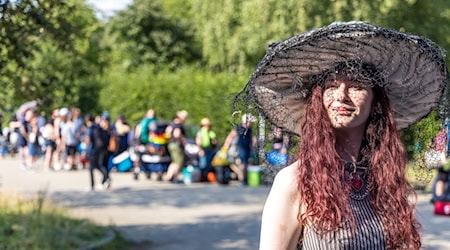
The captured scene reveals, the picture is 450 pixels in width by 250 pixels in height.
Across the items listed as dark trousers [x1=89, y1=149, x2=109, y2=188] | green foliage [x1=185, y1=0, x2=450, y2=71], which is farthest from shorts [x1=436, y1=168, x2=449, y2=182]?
green foliage [x1=185, y1=0, x2=450, y2=71]

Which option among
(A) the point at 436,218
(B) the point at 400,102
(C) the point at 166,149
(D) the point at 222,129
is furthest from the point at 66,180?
(B) the point at 400,102

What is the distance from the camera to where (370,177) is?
10.7ft

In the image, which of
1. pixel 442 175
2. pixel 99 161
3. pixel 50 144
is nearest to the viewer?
pixel 442 175

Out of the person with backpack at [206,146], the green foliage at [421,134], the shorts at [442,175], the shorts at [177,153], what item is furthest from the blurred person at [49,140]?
the green foliage at [421,134]

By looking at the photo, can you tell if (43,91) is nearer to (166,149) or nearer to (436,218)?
(436,218)

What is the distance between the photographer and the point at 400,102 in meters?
3.60

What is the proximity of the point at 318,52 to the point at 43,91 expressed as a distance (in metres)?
9.43

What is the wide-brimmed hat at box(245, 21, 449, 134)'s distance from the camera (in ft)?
10.7

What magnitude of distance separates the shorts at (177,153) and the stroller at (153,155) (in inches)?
21.3

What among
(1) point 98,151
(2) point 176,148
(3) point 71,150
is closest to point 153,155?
(2) point 176,148

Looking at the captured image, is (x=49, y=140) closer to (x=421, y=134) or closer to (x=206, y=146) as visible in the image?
(x=206, y=146)

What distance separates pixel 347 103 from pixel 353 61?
0.16 meters

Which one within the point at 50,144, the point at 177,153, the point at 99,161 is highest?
the point at 50,144

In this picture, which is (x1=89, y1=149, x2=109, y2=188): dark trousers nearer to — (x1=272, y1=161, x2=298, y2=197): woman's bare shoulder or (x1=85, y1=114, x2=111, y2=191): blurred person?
(x1=85, y1=114, x2=111, y2=191): blurred person
